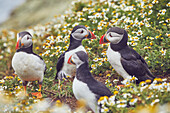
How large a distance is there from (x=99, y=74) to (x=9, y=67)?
3109mm

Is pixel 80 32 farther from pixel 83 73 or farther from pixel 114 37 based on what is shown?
pixel 83 73

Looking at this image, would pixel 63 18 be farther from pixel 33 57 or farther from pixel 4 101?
pixel 4 101

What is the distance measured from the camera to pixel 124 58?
16.2 feet

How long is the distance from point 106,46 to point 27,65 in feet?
7.45

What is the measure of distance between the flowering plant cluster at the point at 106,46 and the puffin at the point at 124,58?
24cm

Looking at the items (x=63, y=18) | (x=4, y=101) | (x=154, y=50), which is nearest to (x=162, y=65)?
(x=154, y=50)

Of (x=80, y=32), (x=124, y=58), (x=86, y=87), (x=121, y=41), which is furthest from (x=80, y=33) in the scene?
(x=86, y=87)

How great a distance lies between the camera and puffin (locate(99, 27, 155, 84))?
4898 millimetres

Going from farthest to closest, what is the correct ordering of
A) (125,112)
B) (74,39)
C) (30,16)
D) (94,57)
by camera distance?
(30,16), (94,57), (74,39), (125,112)

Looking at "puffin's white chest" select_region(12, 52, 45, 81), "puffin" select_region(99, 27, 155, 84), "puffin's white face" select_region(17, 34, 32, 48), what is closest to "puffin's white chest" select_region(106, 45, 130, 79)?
"puffin" select_region(99, 27, 155, 84)

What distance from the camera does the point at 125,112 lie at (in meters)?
3.93

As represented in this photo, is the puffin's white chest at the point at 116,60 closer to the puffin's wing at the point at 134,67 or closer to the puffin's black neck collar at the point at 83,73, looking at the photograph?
the puffin's wing at the point at 134,67

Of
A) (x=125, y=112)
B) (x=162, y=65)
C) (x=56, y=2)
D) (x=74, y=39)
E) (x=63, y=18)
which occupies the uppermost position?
(x=56, y=2)

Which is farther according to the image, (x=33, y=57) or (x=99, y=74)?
(x=99, y=74)
